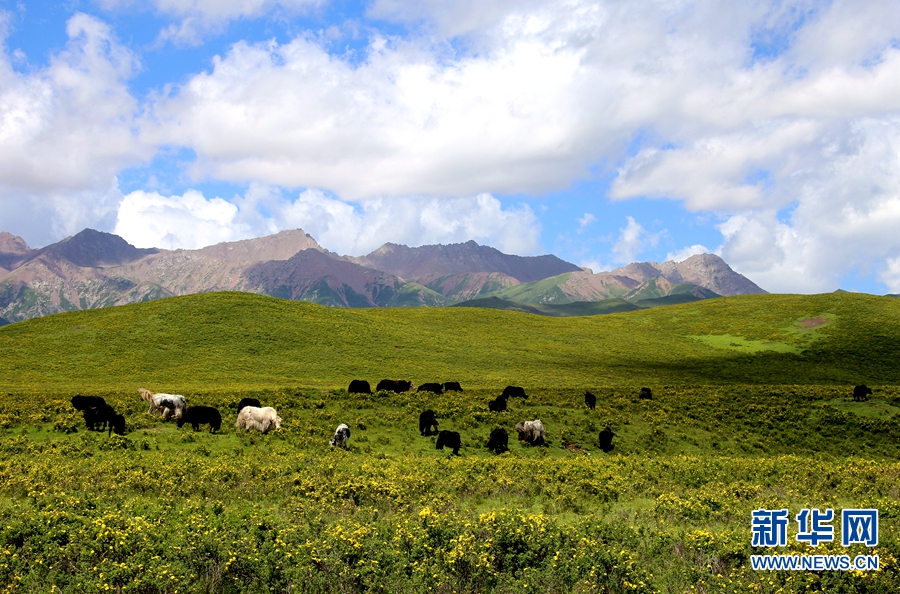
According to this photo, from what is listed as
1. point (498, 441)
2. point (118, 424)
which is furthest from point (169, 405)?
point (498, 441)

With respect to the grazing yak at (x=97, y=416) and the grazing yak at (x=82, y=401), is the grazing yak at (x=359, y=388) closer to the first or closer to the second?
the grazing yak at (x=82, y=401)

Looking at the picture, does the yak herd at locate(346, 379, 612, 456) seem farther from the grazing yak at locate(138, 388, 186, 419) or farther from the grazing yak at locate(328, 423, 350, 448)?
the grazing yak at locate(138, 388, 186, 419)

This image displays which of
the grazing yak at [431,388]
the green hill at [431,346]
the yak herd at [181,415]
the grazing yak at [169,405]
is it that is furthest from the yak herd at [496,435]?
the green hill at [431,346]

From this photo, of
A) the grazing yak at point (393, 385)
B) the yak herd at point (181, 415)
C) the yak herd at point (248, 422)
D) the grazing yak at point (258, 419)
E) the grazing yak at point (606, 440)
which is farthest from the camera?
the grazing yak at point (393, 385)

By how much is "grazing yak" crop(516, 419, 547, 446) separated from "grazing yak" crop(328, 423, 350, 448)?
32.2ft

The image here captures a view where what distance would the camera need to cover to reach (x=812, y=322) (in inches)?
4102

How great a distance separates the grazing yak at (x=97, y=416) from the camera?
28531 mm

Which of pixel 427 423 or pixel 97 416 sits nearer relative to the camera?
pixel 97 416

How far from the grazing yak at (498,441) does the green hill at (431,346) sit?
31.7 metres

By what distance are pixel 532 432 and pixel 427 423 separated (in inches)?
231

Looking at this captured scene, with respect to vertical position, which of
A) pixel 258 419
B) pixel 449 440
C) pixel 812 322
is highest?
pixel 812 322

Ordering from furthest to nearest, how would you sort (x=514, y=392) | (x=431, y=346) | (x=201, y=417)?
(x=431, y=346) < (x=514, y=392) < (x=201, y=417)

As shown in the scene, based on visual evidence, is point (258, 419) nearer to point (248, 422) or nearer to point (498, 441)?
point (248, 422)

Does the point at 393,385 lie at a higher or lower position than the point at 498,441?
higher
